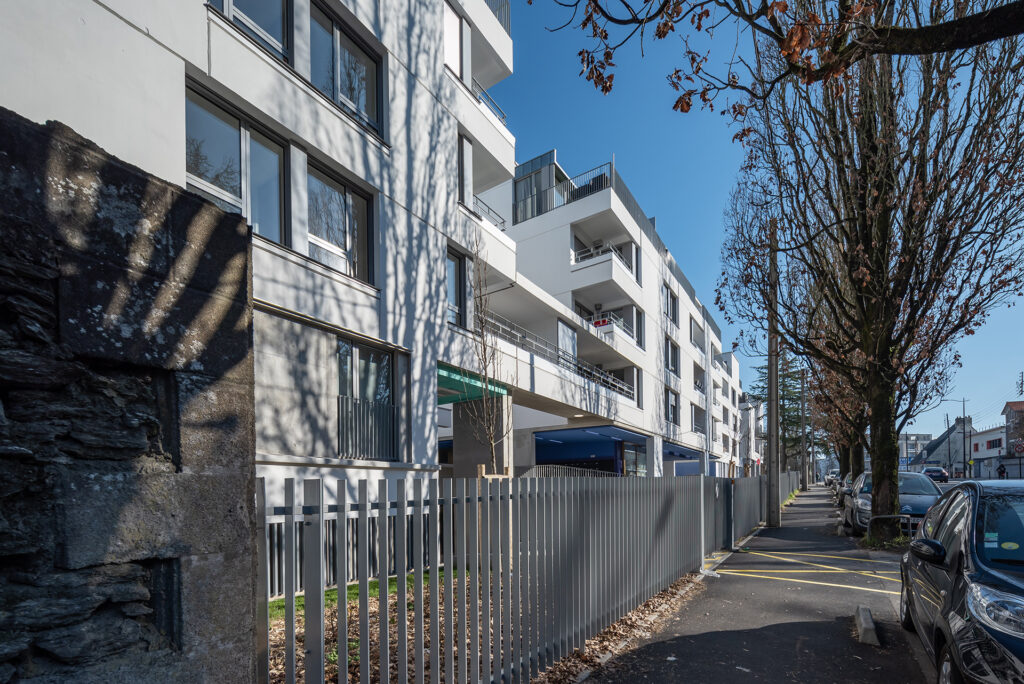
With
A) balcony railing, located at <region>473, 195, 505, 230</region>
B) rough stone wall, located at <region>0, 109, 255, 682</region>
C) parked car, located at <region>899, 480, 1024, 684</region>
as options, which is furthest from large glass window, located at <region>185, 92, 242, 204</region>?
parked car, located at <region>899, 480, 1024, 684</region>

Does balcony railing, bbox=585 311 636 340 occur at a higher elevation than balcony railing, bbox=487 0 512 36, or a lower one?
lower

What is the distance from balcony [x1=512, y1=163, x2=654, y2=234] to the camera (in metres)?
28.0

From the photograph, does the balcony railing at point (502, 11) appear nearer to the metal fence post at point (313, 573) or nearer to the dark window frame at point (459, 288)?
the dark window frame at point (459, 288)

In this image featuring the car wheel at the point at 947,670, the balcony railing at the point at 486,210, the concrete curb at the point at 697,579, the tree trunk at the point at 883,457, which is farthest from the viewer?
the balcony railing at the point at 486,210

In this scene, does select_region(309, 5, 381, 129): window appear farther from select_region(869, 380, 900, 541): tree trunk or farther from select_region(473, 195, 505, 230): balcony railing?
select_region(869, 380, 900, 541): tree trunk

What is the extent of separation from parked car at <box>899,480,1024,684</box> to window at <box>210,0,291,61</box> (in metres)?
10.2

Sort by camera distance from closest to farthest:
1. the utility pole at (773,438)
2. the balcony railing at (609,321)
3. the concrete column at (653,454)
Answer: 1. the utility pole at (773,438)
2. the balcony railing at (609,321)
3. the concrete column at (653,454)

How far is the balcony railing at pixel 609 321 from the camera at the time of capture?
88.3 feet

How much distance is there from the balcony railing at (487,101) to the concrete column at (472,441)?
759cm

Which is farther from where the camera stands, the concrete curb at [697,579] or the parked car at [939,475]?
the parked car at [939,475]

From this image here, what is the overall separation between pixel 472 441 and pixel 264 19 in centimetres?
1136

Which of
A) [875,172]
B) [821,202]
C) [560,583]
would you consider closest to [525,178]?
[821,202]

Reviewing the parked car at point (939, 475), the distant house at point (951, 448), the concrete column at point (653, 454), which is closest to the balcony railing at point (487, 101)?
the concrete column at point (653, 454)

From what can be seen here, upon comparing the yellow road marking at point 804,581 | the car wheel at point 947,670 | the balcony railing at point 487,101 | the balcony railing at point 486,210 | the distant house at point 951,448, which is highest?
the balcony railing at point 487,101
